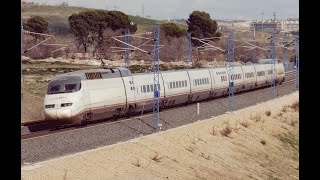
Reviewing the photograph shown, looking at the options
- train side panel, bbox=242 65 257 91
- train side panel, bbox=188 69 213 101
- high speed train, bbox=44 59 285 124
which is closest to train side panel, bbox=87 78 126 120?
high speed train, bbox=44 59 285 124

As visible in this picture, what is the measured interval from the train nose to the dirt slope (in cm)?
406

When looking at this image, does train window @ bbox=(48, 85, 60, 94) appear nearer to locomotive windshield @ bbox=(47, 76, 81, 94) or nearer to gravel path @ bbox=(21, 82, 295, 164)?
locomotive windshield @ bbox=(47, 76, 81, 94)

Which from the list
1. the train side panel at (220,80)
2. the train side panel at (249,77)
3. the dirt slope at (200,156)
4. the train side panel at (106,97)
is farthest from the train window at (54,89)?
the train side panel at (249,77)

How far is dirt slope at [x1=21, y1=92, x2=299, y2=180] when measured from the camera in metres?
16.3

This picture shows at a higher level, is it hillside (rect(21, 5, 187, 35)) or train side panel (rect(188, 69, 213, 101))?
hillside (rect(21, 5, 187, 35))

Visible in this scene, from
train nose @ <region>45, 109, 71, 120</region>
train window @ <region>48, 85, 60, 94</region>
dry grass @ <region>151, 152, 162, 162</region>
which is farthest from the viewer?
train window @ <region>48, 85, 60, 94</region>

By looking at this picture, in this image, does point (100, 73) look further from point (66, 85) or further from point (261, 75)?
point (261, 75)

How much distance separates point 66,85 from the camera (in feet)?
79.6

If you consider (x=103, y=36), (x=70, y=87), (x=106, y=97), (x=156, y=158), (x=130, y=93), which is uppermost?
(x=103, y=36)

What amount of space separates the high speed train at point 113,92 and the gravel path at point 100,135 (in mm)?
745

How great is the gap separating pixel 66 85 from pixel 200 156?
7.95 m

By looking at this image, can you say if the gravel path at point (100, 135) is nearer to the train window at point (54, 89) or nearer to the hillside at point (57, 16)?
the train window at point (54, 89)

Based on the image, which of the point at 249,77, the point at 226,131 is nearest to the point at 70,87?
the point at 226,131
